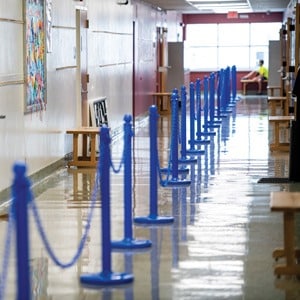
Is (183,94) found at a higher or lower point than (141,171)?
higher

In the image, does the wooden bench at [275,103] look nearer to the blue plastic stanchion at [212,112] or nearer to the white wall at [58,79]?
the blue plastic stanchion at [212,112]

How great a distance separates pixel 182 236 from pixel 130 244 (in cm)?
65

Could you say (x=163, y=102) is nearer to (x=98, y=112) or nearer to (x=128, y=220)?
(x=98, y=112)

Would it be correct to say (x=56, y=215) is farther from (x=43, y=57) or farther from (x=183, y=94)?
(x=183, y=94)

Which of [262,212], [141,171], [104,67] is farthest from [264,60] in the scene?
[262,212]

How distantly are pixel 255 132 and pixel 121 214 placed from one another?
9.19 meters

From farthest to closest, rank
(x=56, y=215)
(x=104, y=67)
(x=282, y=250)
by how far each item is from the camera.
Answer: (x=104, y=67)
(x=56, y=215)
(x=282, y=250)

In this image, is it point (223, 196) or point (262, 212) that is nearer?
point (262, 212)

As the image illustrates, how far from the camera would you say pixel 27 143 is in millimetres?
10234

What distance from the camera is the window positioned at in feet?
114

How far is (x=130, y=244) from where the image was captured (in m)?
6.96

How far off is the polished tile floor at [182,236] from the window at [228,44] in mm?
22283

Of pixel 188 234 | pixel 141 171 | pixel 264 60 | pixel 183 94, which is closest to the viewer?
pixel 188 234

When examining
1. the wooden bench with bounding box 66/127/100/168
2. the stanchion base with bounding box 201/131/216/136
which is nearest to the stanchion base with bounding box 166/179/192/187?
the wooden bench with bounding box 66/127/100/168
